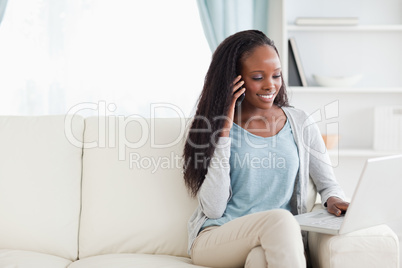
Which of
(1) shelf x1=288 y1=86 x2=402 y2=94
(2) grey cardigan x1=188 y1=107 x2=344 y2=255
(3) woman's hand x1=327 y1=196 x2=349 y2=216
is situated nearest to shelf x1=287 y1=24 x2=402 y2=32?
(1) shelf x1=288 y1=86 x2=402 y2=94

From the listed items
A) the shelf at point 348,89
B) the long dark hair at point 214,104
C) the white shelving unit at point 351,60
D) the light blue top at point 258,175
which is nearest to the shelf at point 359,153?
the white shelving unit at point 351,60

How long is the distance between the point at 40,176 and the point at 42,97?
1.41 meters

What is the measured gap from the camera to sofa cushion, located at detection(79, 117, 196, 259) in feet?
6.82

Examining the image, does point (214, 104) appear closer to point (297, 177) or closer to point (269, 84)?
point (269, 84)

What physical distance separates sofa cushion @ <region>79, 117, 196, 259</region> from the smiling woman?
1200 mm

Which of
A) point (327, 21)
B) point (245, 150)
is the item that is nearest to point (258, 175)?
point (245, 150)

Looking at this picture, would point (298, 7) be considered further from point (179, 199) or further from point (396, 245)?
point (396, 245)

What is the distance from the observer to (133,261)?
6.22 ft

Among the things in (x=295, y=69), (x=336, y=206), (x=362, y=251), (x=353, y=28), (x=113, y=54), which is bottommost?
(x=362, y=251)

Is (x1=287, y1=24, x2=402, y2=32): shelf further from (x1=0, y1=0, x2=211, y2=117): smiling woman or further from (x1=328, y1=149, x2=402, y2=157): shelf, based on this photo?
(x1=328, y1=149, x2=402, y2=157): shelf

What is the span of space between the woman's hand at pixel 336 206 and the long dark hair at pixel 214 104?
1.52ft

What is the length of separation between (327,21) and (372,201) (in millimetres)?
1807

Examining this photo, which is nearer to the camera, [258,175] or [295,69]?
Result: [258,175]

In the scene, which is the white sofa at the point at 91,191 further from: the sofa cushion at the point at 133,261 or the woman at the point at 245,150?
the woman at the point at 245,150
